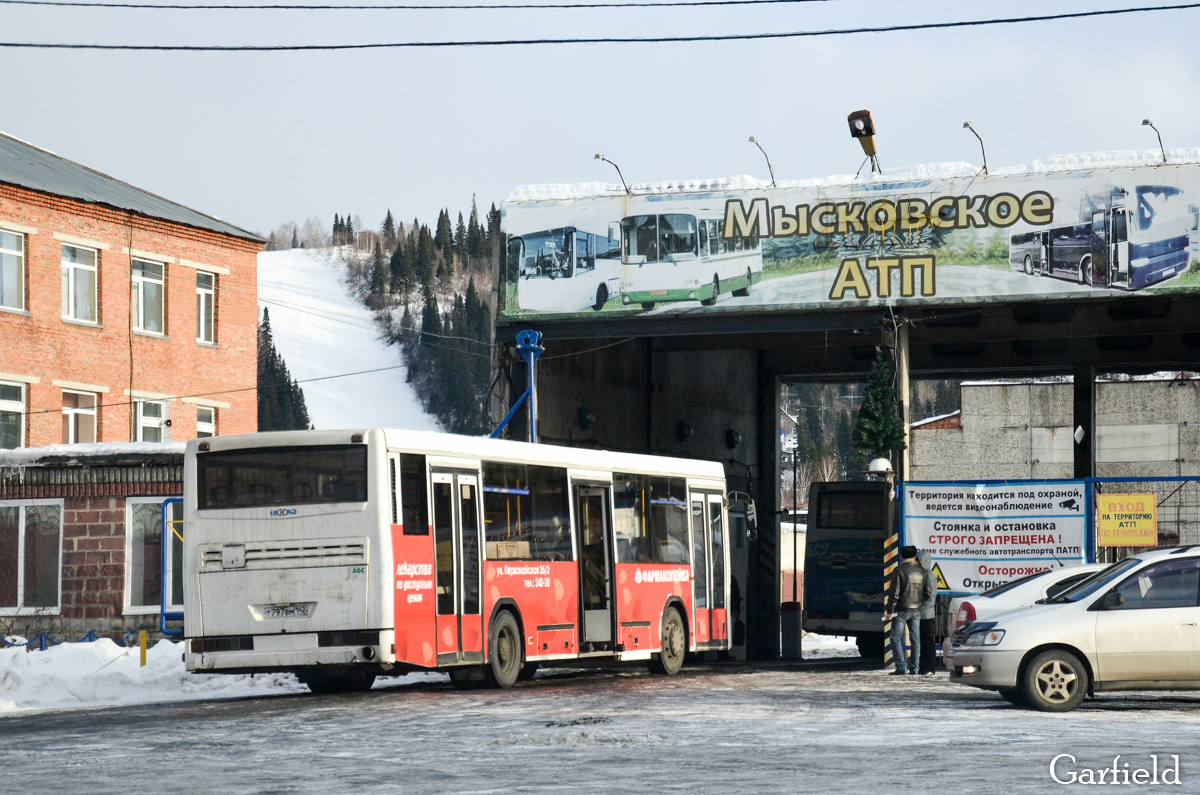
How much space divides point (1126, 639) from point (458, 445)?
7.28 m

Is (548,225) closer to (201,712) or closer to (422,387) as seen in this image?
(201,712)

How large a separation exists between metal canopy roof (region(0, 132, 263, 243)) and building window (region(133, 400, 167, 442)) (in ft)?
15.7

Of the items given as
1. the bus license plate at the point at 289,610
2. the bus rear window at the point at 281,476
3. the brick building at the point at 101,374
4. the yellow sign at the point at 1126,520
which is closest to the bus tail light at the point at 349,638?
the bus license plate at the point at 289,610

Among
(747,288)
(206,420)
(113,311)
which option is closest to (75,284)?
(113,311)

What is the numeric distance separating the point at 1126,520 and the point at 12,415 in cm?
2682

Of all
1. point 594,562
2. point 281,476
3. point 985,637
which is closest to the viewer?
point 985,637

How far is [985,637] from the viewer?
16.4 metres

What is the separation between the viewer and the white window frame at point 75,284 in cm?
4125

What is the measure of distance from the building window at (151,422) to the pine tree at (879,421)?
22005mm

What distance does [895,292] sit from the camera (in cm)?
2711

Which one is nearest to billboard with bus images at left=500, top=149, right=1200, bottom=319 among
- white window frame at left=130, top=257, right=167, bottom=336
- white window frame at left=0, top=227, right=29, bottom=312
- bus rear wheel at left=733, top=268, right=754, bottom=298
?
bus rear wheel at left=733, top=268, right=754, bottom=298

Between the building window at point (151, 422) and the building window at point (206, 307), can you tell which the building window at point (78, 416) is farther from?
the building window at point (206, 307)

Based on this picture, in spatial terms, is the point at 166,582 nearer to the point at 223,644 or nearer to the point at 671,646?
the point at 671,646

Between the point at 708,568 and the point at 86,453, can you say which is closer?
the point at 708,568
